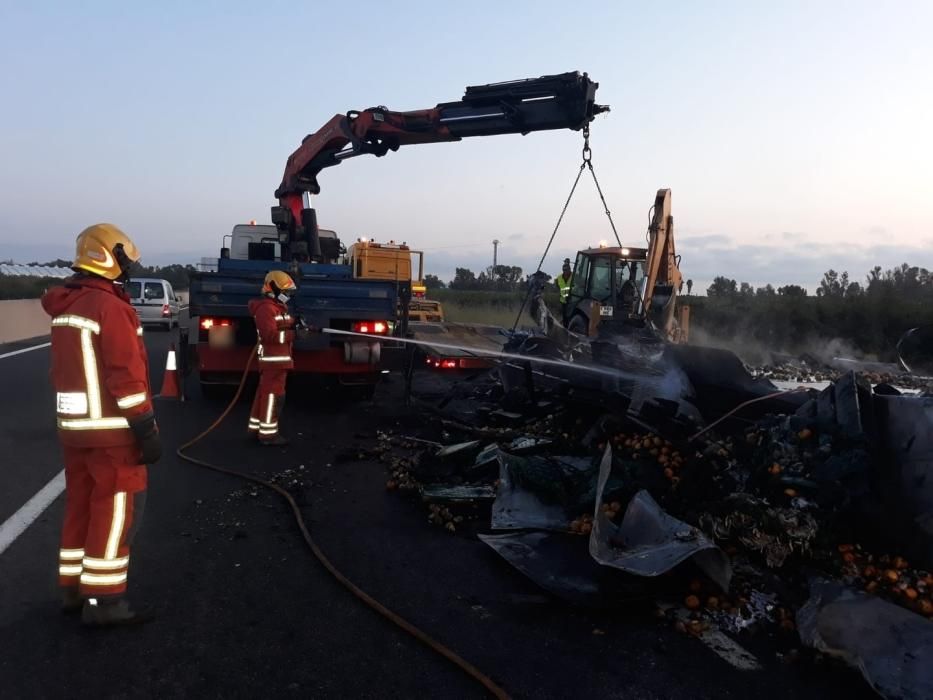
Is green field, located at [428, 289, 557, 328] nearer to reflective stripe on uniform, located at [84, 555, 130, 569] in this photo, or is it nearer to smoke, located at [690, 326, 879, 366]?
smoke, located at [690, 326, 879, 366]

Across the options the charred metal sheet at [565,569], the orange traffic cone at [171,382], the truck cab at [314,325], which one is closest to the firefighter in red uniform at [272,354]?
the truck cab at [314,325]

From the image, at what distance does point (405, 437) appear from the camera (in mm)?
7887

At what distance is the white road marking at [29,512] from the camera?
15.2 ft

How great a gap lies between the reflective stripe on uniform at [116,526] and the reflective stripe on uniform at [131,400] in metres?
0.46

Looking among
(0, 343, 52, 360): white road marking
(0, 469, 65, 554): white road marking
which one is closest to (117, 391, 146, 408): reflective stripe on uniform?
(0, 469, 65, 554): white road marking

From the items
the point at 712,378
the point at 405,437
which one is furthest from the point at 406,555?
the point at 712,378

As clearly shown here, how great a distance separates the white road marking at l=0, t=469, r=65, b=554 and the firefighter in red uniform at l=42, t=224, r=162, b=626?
1.37m

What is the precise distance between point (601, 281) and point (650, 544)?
1007cm

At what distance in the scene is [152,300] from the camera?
70.3ft

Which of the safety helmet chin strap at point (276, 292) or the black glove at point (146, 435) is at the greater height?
the safety helmet chin strap at point (276, 292)

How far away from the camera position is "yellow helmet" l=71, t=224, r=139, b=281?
3.48 m

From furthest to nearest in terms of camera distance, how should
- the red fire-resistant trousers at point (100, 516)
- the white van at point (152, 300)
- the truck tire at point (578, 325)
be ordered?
1. the white van at point (152, 300)
2. the truck tire at point (578, 325)
3. the red fire-resistant trousers at point (100, 516)

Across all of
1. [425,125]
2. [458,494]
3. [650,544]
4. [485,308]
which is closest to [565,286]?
[425,125]

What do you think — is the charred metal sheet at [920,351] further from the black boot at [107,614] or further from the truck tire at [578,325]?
the black boot at [107,614]
